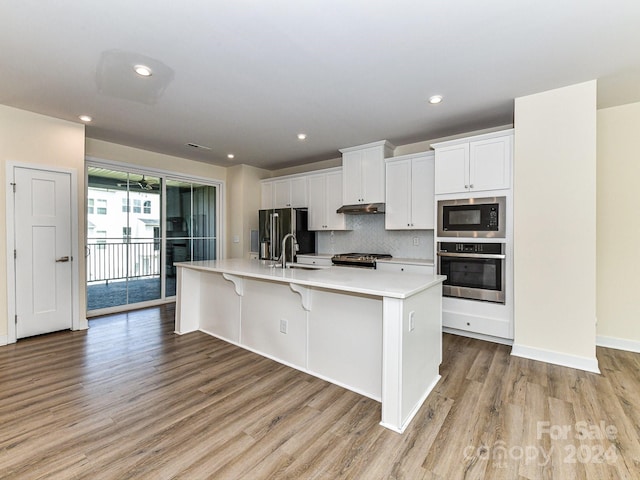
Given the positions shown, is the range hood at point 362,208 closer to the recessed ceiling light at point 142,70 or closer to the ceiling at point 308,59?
the ceiling at point 308,59

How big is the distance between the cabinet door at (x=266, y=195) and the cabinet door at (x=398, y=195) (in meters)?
2.54

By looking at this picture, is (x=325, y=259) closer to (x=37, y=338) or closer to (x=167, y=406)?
(x=167, y=406)

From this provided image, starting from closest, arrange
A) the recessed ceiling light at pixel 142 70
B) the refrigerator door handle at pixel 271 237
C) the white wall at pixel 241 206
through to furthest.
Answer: the recessed ceiling light at pixel 142 70 → the refrigerator door handle at pixel 271 237 → the white wall at pixel 241 206

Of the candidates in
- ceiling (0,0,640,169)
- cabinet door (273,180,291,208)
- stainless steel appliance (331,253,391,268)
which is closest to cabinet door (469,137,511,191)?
ceiling (0,0,640,169)

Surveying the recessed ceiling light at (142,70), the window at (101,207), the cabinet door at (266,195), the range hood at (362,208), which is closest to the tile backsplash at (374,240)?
the range hood at (362,208)

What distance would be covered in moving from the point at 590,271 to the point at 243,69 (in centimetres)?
351

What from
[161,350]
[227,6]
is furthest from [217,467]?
[227,6]

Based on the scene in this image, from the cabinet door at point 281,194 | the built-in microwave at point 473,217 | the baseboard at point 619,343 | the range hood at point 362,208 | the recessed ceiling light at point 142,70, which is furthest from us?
the cabinet door at point 281,194

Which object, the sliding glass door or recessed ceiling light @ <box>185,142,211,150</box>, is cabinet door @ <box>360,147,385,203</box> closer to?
recessed ceiling light @ <box>185,142,211,150</box>

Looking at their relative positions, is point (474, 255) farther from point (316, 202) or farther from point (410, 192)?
point (316, 202)

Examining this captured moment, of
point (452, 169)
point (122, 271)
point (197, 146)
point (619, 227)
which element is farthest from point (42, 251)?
point (619, 227)

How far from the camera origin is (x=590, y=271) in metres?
2.72

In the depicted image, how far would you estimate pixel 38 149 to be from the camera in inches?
139

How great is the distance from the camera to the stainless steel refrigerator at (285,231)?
5207mm
